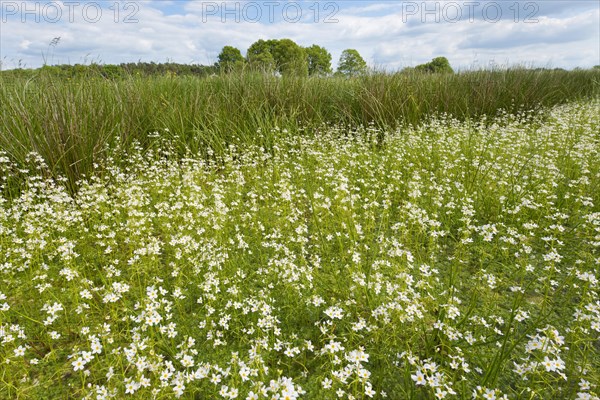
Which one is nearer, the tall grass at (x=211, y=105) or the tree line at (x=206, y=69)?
the tall grass at (x=211, y=105)

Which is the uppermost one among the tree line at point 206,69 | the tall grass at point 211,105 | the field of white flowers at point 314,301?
the tree line at point 206,69

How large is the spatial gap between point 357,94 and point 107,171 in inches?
251

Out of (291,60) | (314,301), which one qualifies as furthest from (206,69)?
(314,301)

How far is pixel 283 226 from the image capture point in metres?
4.19

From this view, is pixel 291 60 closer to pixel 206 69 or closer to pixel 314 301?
pixel 206 69

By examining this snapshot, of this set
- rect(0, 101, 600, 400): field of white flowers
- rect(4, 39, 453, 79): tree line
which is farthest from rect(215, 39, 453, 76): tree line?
rect(0, 101, 600, 400): field of white flowers

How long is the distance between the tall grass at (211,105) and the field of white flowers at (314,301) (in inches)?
25.8

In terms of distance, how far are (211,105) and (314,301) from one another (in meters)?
6.03

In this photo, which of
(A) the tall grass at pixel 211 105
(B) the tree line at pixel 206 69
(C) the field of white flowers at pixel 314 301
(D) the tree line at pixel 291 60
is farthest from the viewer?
(D) the tree line at pixel 291 60

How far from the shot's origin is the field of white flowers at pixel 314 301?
7.30 feet

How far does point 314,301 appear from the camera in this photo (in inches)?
104

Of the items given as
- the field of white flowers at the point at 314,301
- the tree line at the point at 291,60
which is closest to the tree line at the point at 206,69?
the tree line at the point at 291,60

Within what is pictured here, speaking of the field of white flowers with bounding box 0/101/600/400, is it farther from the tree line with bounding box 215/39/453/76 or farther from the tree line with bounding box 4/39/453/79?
the tree line with bounding box 215/39/453/76

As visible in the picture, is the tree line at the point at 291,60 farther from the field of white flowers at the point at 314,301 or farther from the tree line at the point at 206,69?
the field of white flowers at the point at 314,301
